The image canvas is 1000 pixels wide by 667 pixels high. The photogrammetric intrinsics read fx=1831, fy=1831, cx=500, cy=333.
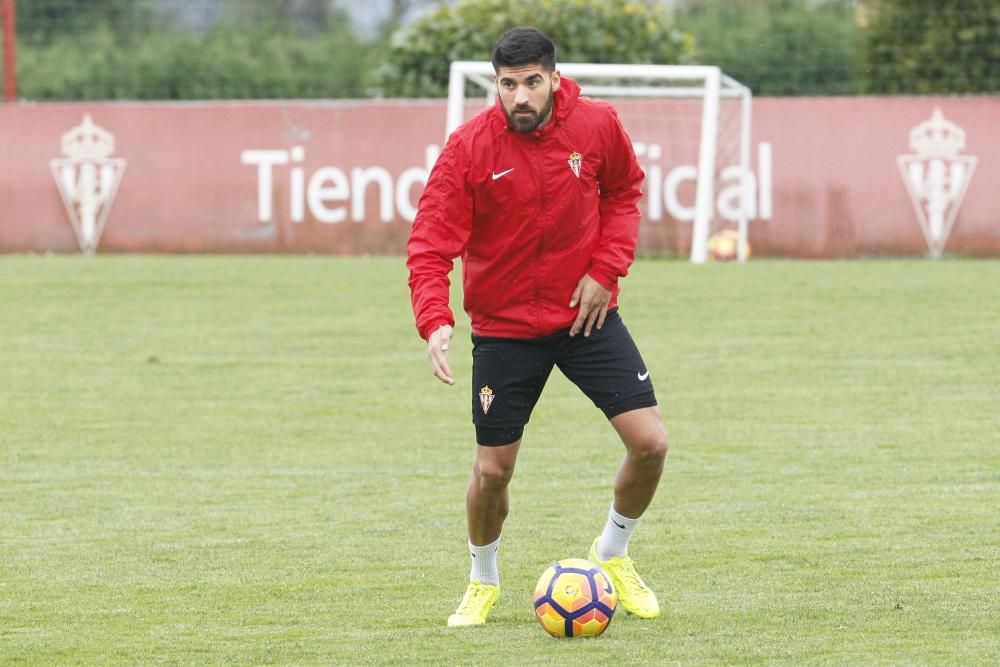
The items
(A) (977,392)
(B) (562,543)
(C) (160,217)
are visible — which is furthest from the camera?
(C) (160,217)

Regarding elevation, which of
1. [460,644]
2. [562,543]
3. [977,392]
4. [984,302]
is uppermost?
[460,644]

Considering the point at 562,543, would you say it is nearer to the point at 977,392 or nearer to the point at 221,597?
the point at 221,597

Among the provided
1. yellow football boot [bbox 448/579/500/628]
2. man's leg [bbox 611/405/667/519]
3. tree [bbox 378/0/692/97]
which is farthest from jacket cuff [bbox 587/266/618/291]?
tree [bbox 378/0/692/97]

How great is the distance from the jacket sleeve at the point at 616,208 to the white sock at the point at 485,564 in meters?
1.00

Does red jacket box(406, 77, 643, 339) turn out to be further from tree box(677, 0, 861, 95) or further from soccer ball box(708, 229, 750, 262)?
tree box(677, 0, 861, 95)

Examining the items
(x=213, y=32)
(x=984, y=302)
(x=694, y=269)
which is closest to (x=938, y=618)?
(x=984, y=302)

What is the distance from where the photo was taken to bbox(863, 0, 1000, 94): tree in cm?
2220

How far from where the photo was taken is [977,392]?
456 inches

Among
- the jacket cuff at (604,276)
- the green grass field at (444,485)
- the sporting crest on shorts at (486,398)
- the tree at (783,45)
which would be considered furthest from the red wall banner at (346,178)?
the sporting crest on shorts at (486,398)

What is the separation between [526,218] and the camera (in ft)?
19.4

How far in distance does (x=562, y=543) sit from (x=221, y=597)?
5.05 feet

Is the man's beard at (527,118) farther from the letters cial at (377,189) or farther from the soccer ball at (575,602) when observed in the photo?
the letters cial at (377,189)

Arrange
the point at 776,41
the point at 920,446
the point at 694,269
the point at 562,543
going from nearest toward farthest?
1. the point at 562,543
2. the point at 920,446
3. the point at 694,269
4. the point at 776,41

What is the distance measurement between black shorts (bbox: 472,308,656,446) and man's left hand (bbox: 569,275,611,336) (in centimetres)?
5
